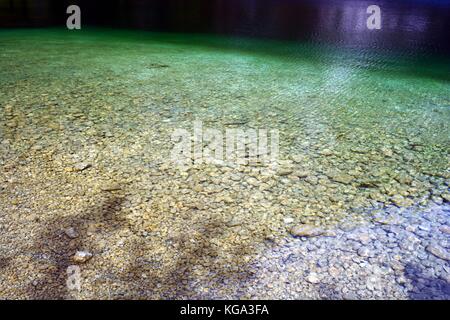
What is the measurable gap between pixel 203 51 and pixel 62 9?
10931mm

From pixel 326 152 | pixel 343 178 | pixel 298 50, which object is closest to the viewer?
pixel 343 178

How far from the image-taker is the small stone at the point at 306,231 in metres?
1.89

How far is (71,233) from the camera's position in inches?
71.4

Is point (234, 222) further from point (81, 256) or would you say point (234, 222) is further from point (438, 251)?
point (438, 251)

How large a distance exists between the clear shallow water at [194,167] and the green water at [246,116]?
0.05 ft

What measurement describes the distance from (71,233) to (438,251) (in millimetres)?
1909

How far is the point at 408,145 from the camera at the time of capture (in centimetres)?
297

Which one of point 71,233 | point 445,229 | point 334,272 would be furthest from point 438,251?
point 71,233

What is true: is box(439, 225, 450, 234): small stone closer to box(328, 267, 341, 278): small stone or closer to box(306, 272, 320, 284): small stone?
box(328, 267, 341, 278): small stone

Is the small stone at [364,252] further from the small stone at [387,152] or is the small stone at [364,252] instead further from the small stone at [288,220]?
the small stone at [387,152]

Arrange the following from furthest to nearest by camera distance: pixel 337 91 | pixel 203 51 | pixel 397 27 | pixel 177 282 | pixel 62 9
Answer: pixel 62 9 → pixel 397 27 → pixel 203 51 → pixel 337 91 → pixel 177 282

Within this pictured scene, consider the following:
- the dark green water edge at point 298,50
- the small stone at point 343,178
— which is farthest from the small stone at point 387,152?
the dark green water edge at point 298,50
